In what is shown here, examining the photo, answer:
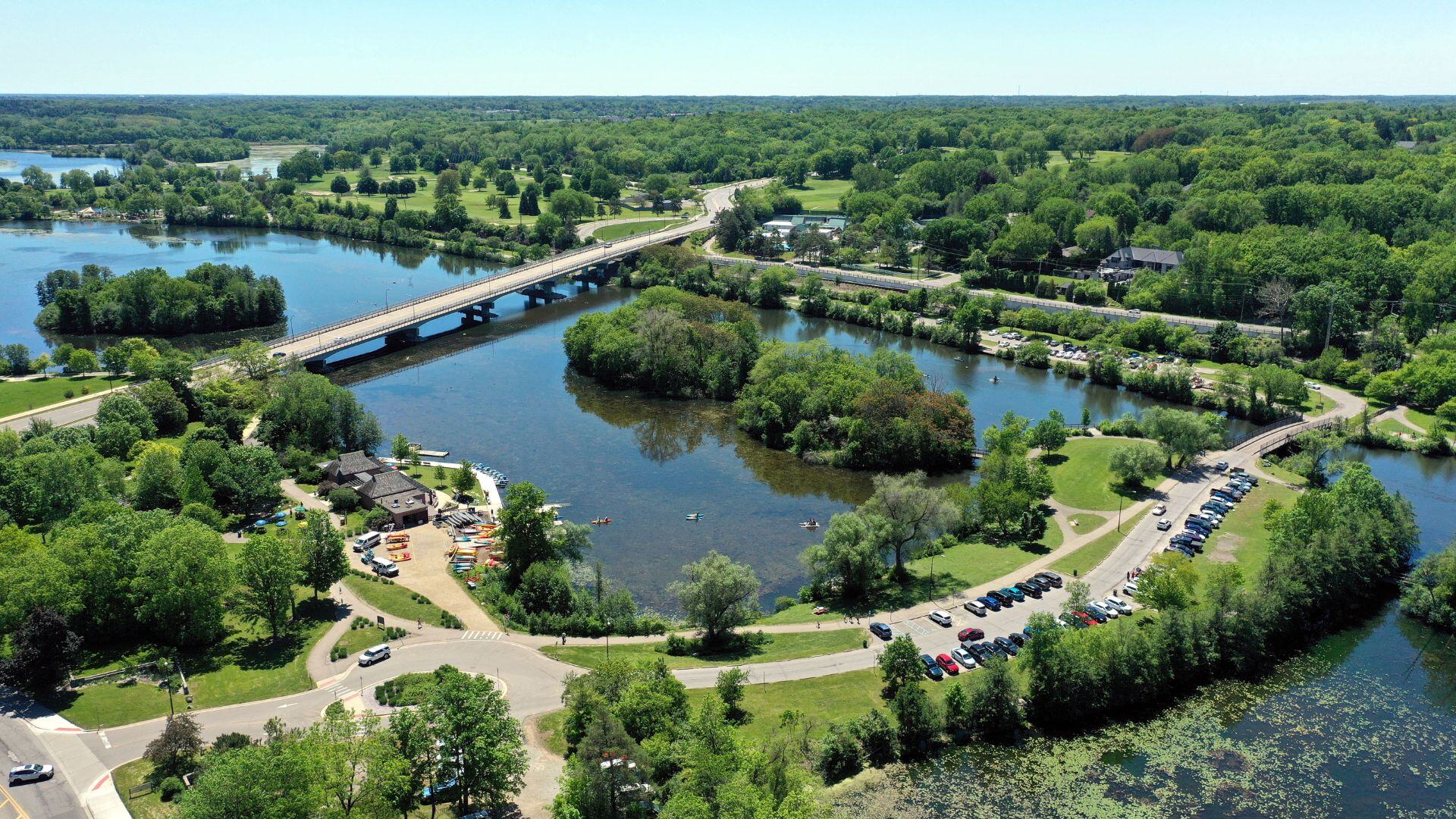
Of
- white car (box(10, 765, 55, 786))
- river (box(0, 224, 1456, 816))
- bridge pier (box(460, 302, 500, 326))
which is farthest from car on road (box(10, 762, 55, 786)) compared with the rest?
bridge pier (box(460, 302, 500, 326))

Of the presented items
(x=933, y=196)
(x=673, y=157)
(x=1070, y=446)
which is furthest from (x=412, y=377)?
(x=673, y=157)

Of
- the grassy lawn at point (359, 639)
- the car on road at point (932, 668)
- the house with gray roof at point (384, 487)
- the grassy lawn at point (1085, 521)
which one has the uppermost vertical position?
the house with gray roof at point (384, 487)

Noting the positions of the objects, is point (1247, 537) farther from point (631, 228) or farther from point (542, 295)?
point (631, 228)

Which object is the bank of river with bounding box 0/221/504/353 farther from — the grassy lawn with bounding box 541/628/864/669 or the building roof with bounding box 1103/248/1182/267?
the building roof with bounding box 1103/248/1182/267

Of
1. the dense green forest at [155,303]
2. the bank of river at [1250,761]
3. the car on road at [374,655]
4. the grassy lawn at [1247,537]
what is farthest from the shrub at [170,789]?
the dense green forest at [155,303]

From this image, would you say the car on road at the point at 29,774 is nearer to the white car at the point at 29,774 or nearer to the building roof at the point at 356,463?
the white car at the point at 29,774

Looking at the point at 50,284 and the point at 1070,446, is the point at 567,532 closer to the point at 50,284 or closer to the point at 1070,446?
the point at 1070,446
